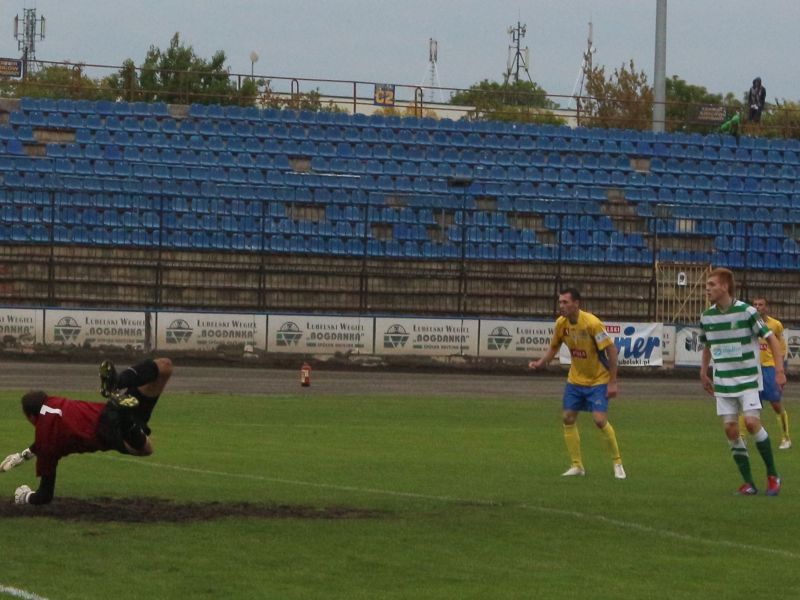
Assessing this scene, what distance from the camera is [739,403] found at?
1397 centimetres

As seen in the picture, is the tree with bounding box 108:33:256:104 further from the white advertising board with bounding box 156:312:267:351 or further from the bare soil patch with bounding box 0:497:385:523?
the bare soil patch with bounding box 0:497:385:523

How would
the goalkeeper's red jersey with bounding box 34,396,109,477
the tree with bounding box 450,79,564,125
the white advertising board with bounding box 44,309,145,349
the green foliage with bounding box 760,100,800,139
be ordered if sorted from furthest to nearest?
the green foliage with bounding box 760,100,800,139 → the tree with bounding box 450,79,564,125 → the white advertising board with bounding box 44,309,145,349 → the goalkeeper's red jersey with bounding box 34,396,109,477

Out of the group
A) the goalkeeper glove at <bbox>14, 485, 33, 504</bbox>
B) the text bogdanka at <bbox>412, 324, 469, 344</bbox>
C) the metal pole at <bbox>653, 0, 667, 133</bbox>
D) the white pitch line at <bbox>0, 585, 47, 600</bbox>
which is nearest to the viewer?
the white pitch line at <bbox>0, 585, 47, 600</bbox>

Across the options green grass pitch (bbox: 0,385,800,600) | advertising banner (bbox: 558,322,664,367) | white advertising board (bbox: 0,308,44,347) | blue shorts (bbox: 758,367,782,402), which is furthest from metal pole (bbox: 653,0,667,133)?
blue shorts (bbox: 758,367,782,402)

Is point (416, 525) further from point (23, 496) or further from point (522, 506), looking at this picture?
point (23, 496)

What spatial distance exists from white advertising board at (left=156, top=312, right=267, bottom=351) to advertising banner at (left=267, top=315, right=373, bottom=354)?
0.39m

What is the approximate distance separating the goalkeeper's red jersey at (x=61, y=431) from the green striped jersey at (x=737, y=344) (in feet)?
20.0

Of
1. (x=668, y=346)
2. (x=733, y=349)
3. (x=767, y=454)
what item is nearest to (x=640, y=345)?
(x=668, y=346)

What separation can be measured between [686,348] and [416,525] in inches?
1150

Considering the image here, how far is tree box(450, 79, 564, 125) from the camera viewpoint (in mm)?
54678

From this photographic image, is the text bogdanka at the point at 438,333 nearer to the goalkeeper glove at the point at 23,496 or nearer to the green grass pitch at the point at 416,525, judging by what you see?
the green grass pitch at the point at 416,525

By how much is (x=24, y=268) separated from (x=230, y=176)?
773 centimetres

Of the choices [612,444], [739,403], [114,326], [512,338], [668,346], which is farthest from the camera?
[668,346]

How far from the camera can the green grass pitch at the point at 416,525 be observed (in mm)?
9094
